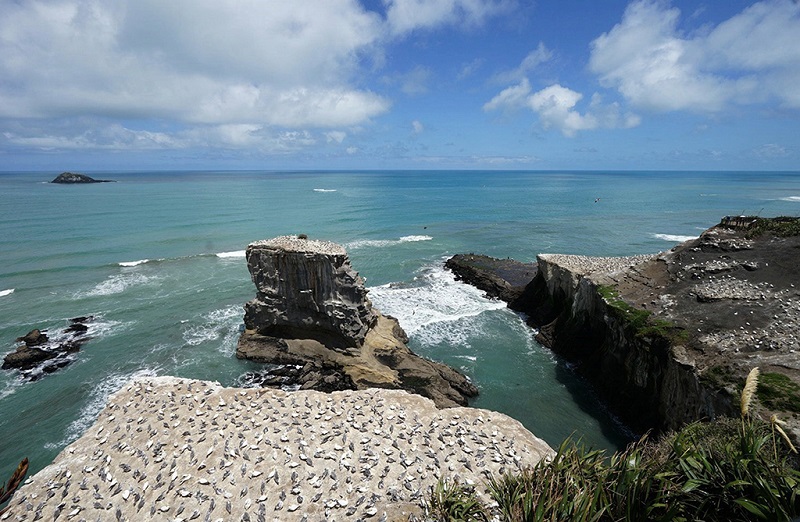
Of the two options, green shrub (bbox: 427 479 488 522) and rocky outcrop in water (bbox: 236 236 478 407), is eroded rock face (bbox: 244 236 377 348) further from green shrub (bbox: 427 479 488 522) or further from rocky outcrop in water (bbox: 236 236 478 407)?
green shrub (bbox: 427 479 488 522)

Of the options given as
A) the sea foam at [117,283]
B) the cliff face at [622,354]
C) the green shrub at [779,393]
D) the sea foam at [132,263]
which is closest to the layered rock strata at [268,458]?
the green shrub at [779,393]

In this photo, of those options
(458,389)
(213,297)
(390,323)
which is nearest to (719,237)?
(458,389)

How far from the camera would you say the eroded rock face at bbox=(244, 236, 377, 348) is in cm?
2123

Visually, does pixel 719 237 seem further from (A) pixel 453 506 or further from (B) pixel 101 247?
(B) pixel 101 247

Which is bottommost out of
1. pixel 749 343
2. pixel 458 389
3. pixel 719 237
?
pixel 458 389

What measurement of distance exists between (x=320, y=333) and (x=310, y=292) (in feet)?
8.59

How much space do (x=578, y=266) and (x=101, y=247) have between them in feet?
168

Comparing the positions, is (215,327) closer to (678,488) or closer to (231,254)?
(231,254)

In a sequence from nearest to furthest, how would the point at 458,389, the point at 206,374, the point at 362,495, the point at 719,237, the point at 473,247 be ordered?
the point at 362,495 → the point at 458,389 → the point at 206,374 → the point at 719,237 → the point at 473,247

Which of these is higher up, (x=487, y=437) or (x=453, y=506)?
(x=453, y=506)

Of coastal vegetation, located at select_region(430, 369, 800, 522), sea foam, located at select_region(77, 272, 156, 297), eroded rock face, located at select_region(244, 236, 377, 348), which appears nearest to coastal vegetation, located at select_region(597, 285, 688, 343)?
coastal vegetation, located at select_region(430, 369, 800, 522)

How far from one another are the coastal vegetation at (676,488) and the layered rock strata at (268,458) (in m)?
2.89

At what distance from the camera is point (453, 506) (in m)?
7.24

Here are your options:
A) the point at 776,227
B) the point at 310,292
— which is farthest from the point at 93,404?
the point at 776,227
